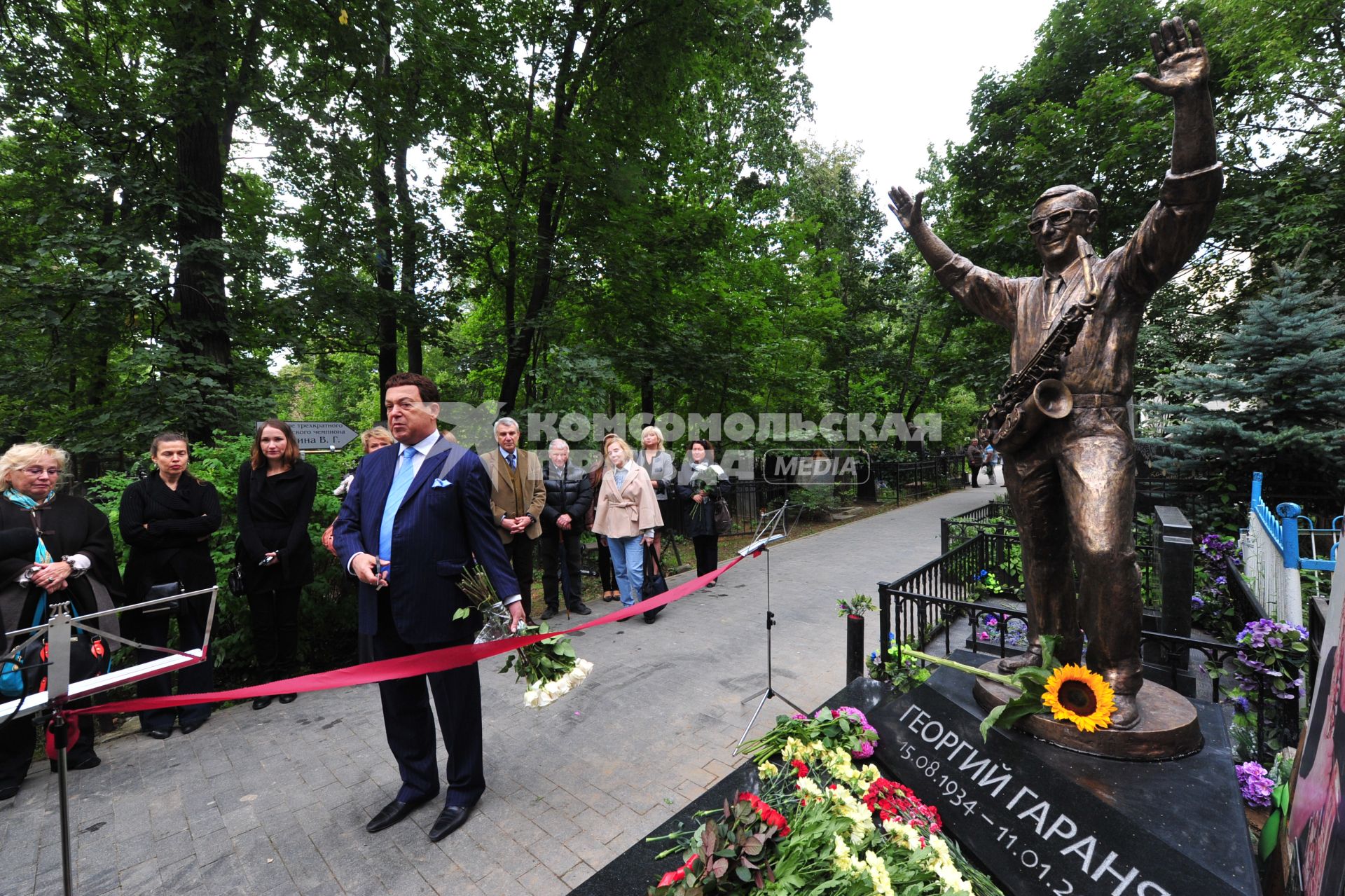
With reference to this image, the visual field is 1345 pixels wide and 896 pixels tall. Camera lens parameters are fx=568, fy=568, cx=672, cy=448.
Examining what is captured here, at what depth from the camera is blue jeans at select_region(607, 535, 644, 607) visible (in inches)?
251

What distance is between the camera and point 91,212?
6.51 meters

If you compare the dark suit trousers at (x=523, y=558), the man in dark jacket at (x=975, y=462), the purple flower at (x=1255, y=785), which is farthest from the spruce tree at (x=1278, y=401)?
the man in dark jacket at (x=975, y=462)

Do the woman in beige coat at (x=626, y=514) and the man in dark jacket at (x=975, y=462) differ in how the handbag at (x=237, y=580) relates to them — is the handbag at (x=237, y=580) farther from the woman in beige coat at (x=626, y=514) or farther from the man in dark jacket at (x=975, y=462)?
the man in dark jacket at (x=975, y=462)

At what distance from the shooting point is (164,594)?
3.78 metres

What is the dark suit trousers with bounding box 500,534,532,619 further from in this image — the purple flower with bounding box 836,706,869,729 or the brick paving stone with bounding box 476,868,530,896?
the purple flower with bounding box 836,706,869,729

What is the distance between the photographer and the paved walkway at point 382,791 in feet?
8.61

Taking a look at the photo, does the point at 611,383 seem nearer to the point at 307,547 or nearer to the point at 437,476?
the point at 307,547

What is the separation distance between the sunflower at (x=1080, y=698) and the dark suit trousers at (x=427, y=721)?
9.00 ft

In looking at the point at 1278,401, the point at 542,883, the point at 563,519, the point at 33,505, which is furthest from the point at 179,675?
the point at 1278,401

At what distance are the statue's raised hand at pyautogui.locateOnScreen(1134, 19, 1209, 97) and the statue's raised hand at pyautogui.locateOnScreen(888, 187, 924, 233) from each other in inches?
43.1

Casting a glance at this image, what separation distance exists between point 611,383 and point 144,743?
24.1 ft
